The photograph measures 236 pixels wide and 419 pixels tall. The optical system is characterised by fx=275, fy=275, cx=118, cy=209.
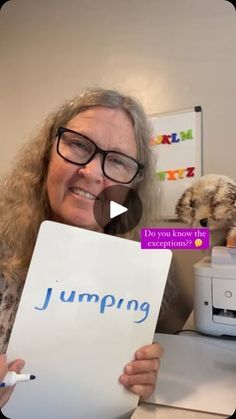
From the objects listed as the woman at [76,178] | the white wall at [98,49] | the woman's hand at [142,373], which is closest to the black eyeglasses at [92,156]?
the woman at [76,178]

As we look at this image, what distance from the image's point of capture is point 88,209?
14.0 inches

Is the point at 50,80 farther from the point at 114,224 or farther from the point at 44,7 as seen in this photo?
the point at 114,224

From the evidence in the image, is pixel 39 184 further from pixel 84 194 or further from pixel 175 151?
pixel 175 151

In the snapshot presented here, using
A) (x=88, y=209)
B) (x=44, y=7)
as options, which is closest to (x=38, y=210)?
(x=88, y=209)

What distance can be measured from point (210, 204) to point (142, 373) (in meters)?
0.26

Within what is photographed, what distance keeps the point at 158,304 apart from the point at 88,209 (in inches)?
5.7

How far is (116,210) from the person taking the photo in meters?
0.37

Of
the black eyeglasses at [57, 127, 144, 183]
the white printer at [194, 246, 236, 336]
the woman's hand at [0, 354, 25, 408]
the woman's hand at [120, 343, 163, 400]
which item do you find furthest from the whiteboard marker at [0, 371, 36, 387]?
the white printer at [194, 246, 236, 336]

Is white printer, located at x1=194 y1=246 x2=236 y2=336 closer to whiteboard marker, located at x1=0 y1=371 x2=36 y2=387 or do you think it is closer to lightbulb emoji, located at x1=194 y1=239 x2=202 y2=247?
lightbulb emoji, located at x1=194 y1=239 x2=202 y2=247

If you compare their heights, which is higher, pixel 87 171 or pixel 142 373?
pixel 87 171

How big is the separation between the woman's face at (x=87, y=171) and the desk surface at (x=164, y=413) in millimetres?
219

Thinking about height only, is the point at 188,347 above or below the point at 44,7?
below

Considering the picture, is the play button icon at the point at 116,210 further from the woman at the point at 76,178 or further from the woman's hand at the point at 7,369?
the woman's hand at the point at 7,369

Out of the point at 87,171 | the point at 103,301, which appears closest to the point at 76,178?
the point at 87,171
